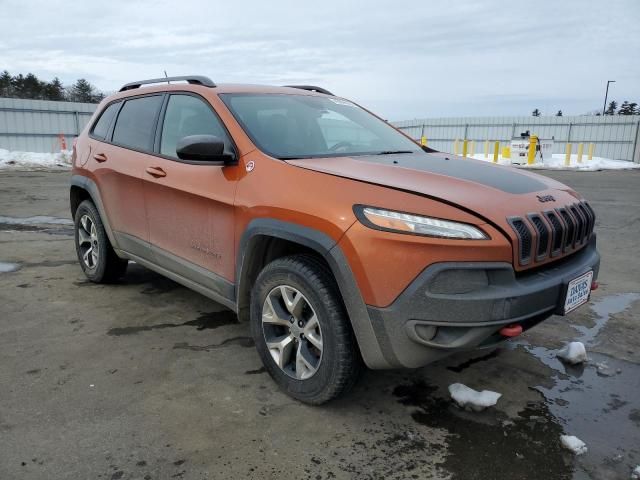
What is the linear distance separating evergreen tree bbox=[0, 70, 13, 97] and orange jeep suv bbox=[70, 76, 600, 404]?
44057mm

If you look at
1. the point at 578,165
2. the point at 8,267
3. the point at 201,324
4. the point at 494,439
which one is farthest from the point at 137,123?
the point at 578,165

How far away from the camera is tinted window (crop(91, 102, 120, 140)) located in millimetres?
4449

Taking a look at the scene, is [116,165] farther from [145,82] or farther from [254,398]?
[254,398]

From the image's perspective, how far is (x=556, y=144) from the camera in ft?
98.0

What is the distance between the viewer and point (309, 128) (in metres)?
3.38

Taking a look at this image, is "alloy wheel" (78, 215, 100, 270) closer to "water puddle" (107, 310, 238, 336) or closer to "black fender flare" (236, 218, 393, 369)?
"water puddle" (107, 310, 238, 336)

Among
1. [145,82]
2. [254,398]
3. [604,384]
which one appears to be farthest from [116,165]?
[604,384]

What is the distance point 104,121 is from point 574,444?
4.26 meters

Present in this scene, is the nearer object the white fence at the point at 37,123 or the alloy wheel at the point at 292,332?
the alloy wheel at the point at 292,332

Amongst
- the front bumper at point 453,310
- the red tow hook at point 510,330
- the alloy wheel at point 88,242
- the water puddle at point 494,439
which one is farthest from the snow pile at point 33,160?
the red tow hook at point 510,330

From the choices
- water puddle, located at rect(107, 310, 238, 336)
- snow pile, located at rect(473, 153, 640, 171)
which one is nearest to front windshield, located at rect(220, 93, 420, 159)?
water puddle, located at rect(107, 310, 238, 336)

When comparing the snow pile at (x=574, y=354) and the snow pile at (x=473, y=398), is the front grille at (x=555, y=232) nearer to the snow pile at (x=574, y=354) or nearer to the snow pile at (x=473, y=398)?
the snow pile at (x=473, y=398)

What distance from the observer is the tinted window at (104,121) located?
4.45m

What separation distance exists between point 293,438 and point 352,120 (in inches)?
90.6
